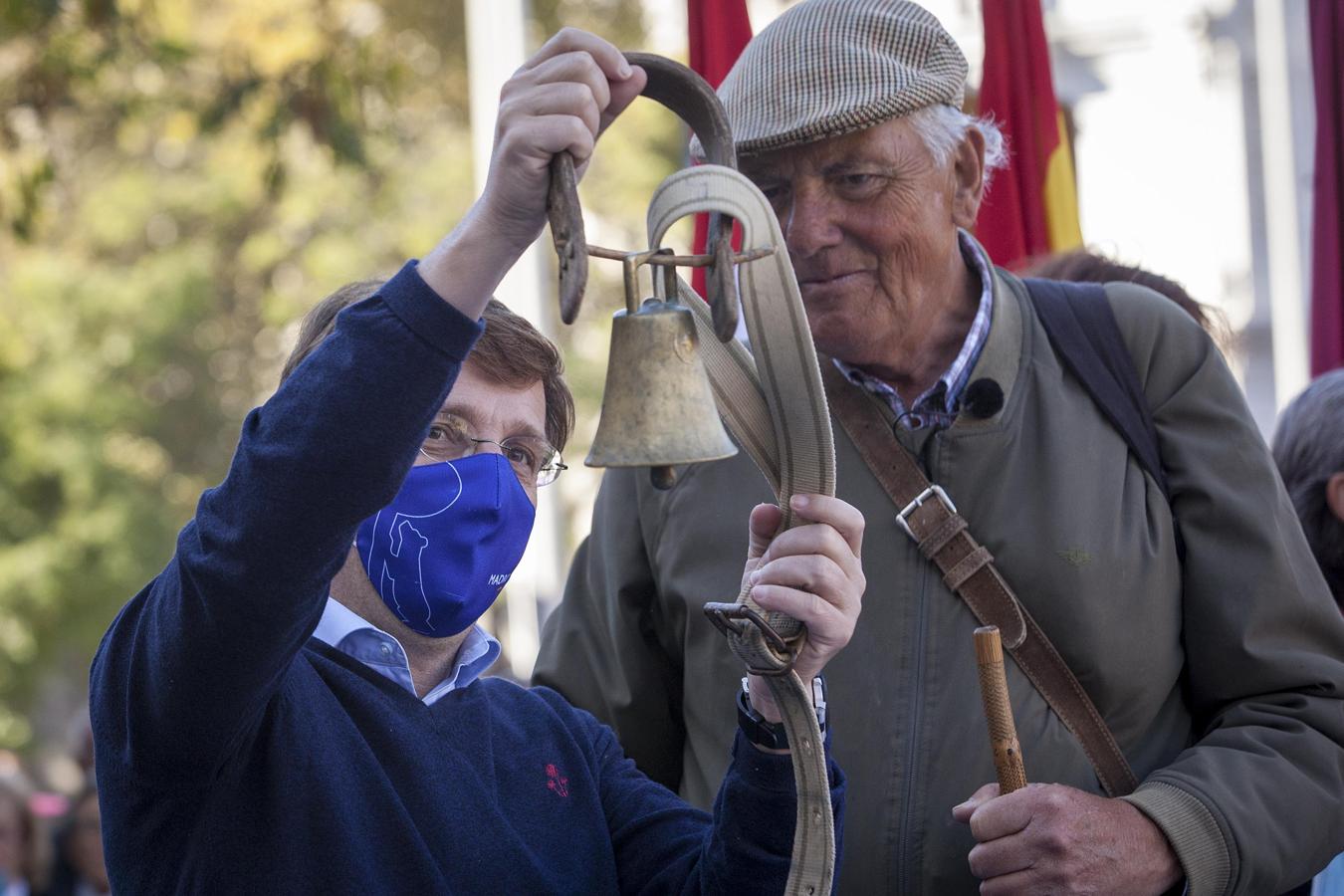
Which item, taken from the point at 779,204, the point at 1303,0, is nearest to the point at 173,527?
the point at 1303,0

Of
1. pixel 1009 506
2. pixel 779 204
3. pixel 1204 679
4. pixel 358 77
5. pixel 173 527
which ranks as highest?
pixel 358 77

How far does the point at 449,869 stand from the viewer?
2.32 meters

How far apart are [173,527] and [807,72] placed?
53.3 ft

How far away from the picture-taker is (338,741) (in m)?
2.30

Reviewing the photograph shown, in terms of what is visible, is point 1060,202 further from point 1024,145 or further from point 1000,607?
point 1000,607

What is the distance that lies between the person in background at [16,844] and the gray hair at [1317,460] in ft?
16.9

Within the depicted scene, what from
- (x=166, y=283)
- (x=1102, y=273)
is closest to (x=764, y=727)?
(x=1102, y=273)

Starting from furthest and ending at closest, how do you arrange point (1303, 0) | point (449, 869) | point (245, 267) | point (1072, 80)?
point (245, 267)
point (1072, 80)
point (1303, 0)
point (449, 869)

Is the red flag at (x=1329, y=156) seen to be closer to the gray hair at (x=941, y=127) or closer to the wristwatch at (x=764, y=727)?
the gray hair at (x=941, y=127)

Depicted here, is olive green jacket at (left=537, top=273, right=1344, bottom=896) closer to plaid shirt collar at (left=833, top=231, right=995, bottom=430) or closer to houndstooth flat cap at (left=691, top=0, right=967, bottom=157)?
plaid shirt collar at (left=833, top=231, right=995, bottom=430)

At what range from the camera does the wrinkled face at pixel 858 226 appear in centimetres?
300

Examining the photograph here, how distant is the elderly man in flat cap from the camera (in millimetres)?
2824

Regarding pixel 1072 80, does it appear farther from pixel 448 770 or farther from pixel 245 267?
pixel 245 267

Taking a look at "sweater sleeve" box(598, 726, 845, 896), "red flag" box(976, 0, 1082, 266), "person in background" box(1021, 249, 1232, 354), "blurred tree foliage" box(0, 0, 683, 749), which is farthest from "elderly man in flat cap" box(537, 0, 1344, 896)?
"blurred tree foliage" box(0, 0, 683, 749)
